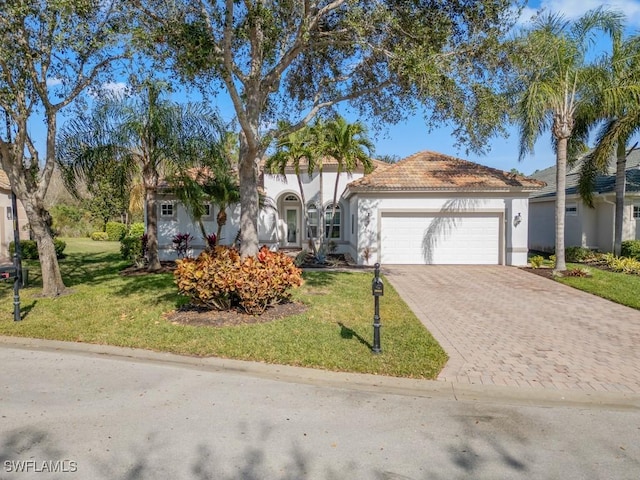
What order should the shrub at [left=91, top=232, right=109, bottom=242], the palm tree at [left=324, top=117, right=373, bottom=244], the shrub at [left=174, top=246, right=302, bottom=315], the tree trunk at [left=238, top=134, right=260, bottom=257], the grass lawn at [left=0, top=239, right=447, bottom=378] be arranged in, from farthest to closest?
the shrub at [left=91, top=232, right=109, bottom=242], the palm tree at [left=324, top=117, right=373, bottom=244], the tree trunk at [left=238, top=134, right=260, bottom=257], the shrub at [left=174, top=246, right=302, bottom=315], the grass lawn at [left=0, top=239, right=447, bottom=378]

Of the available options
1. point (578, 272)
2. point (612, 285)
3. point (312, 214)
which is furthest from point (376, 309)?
point (312, 214)

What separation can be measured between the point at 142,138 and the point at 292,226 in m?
10.6

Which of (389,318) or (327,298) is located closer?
(389,318)

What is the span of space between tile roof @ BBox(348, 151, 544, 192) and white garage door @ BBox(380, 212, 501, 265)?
3.70 ft

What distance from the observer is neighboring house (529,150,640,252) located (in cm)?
1789

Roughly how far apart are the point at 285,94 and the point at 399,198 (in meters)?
6.99

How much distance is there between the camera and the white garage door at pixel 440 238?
1644 centimetres

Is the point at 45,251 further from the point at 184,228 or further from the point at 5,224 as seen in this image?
the point at 5,224

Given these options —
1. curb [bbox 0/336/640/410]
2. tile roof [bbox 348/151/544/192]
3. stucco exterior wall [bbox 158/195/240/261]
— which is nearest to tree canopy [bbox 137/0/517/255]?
curb [bbox 0/336/640/410]

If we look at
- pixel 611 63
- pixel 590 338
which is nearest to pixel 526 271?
pixel 611 63

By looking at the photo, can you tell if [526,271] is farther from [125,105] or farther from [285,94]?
[125,105]

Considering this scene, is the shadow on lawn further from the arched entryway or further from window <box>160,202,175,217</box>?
the arched entryway

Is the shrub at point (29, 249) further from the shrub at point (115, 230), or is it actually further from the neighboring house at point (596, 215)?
the neighboring house at point (596, 215)

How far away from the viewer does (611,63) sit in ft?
44.6
